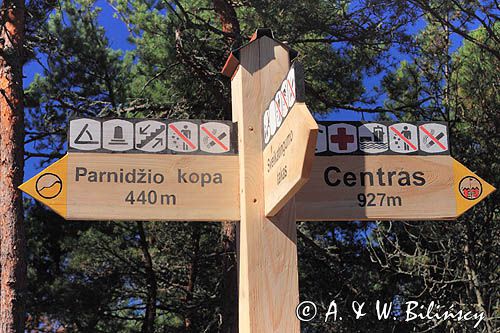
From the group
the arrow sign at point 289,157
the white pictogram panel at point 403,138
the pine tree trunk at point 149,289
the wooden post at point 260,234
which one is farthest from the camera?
the pine tree trunk at point 149,289

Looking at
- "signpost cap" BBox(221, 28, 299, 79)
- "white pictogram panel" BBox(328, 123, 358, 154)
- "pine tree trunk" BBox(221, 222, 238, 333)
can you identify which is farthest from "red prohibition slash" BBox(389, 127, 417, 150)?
"pine tree trunk" BBox(221, 222, 238, 333)

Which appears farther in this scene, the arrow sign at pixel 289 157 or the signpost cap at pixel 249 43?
the signpost cap at pixel 249 43

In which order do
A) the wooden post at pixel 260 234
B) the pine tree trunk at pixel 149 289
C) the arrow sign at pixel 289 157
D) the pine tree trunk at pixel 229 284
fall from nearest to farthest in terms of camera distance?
the arrow sign at pixel 289 157 → the wooden post at pixel 260 234 → the pine tree trunk at pixel 229 284 → the pine tree trunk at pixel 149 289

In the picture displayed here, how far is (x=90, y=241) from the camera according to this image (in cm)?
1074

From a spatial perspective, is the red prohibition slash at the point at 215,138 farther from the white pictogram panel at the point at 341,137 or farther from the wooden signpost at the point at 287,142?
the white pictogram panel at the point at 341,137

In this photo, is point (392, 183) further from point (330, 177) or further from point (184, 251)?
point (184, 251)

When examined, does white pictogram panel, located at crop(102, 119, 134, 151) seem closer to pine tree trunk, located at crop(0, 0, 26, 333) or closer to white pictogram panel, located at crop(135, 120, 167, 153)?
white pictogram panel, located at crop(135, 120, 167, 153)

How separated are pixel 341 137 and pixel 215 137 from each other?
43cm

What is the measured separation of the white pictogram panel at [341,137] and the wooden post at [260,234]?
0.80 feet

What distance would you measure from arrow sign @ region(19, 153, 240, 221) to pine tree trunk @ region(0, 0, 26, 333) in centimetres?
515

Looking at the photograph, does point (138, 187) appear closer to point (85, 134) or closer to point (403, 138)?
point (85, 134)

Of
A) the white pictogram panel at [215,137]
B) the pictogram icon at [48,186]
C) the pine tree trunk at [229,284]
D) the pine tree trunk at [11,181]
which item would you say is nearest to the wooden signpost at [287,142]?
the white pictogram panel at [215,137]

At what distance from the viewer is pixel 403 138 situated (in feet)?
8.10

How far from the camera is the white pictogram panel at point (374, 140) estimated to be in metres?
2.44
